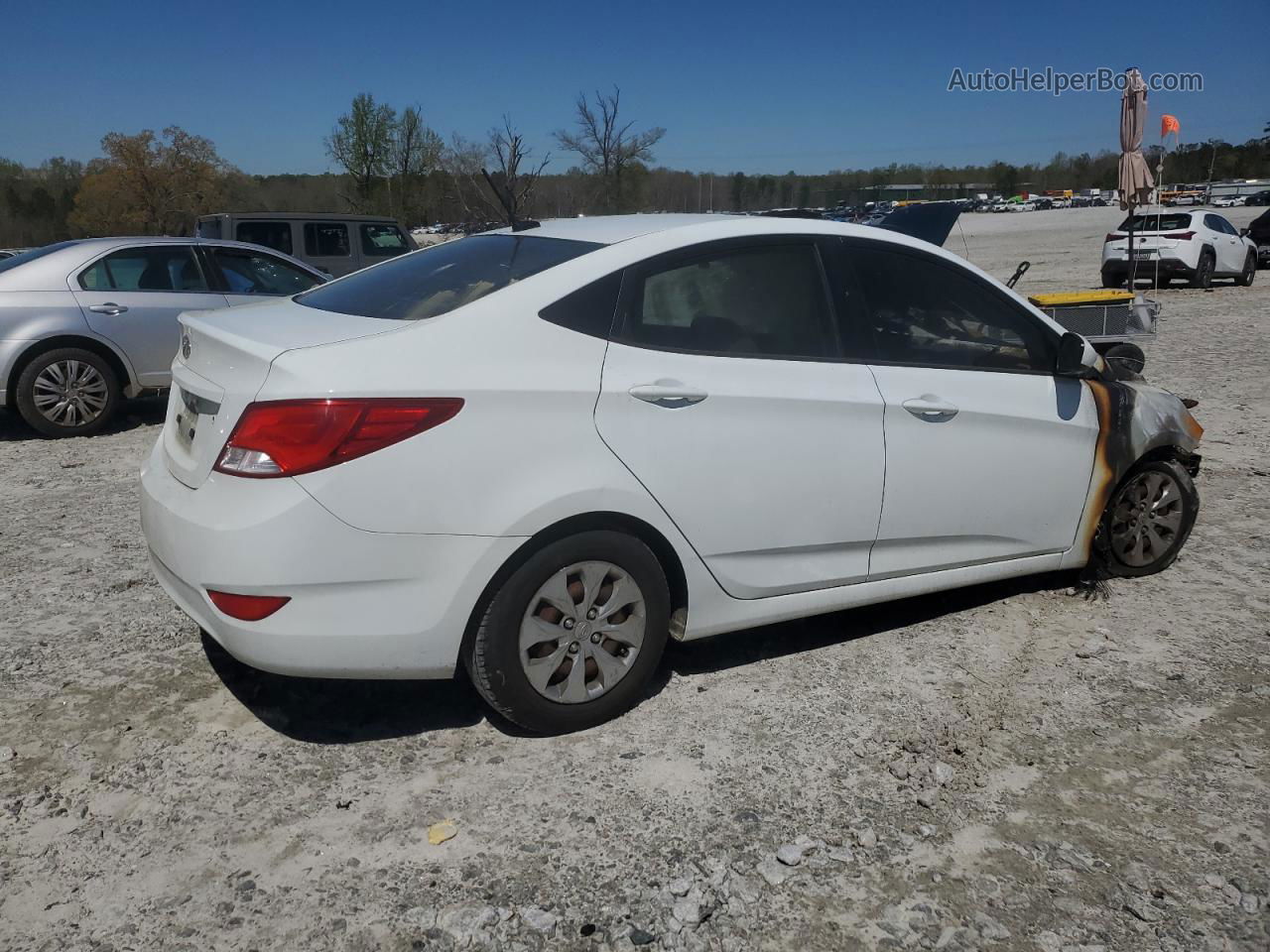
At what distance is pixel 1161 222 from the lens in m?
21.0

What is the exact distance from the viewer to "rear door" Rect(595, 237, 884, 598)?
3.31 meters

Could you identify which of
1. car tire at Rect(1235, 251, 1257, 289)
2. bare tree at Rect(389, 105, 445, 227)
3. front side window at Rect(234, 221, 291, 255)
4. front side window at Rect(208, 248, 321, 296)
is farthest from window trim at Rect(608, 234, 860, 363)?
bare tree at Rect(389, 105, 445, 227)

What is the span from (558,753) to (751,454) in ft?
3.86

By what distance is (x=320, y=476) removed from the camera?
2.86 m

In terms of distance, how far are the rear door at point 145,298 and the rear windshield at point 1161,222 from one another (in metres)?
18.2

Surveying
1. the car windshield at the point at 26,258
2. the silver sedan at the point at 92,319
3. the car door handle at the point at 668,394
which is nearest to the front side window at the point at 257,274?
the silver sedan at the point at 92,319

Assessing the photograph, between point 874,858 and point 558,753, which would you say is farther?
point 558,753

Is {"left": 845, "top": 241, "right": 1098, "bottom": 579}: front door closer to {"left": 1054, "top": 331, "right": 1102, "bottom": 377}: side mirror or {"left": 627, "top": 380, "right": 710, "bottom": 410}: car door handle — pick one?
{"left": 1054, "top": 331, "right": 1102, "bottom": 377}: side mirror

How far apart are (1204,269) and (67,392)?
20.6 m

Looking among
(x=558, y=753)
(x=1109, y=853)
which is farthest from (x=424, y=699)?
(x=1109, y=853)

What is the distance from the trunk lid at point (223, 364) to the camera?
3027 mm

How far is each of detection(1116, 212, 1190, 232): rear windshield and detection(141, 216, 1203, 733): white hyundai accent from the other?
749 inches

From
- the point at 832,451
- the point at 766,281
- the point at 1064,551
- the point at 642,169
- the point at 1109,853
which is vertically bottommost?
the point at 1109,853

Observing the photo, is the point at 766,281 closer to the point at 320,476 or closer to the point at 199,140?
the point at 320,476
